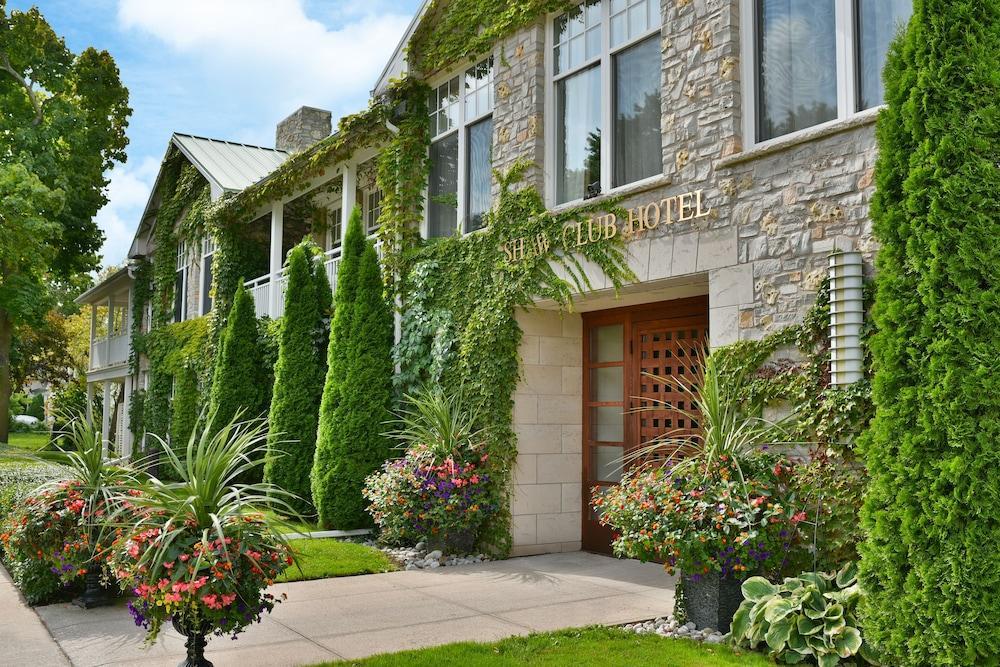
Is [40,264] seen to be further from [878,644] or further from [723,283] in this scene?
[878,644]

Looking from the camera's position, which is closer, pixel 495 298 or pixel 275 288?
pixel 495 298

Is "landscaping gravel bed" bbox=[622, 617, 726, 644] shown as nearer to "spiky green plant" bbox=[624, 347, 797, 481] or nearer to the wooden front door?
"spiky green plant" bbox=[624, 347, 797, 481]

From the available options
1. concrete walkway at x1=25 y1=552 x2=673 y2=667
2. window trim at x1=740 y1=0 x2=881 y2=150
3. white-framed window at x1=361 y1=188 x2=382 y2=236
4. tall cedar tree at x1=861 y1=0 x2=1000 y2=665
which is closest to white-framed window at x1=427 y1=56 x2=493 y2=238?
white-framed window at x1=361 y1=188 x2=382 y2=236

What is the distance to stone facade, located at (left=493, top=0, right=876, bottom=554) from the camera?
5.84 meters

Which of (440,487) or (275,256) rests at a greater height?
(275,256)

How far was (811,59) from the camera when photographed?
6.30m

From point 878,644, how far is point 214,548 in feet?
11.4

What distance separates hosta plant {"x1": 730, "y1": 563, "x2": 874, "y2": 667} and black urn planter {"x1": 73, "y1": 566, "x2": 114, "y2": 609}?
4.64 meters

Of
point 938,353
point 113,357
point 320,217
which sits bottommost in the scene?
point 938,353

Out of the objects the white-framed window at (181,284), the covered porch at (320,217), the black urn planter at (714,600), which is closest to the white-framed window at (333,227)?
the covered porch at (320,217)

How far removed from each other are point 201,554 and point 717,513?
3146mm

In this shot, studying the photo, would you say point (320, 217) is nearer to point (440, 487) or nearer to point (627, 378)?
point (440, 487)

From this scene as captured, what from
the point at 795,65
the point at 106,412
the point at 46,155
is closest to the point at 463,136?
the point at 795,65

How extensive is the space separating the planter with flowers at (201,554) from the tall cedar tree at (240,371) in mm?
9394
